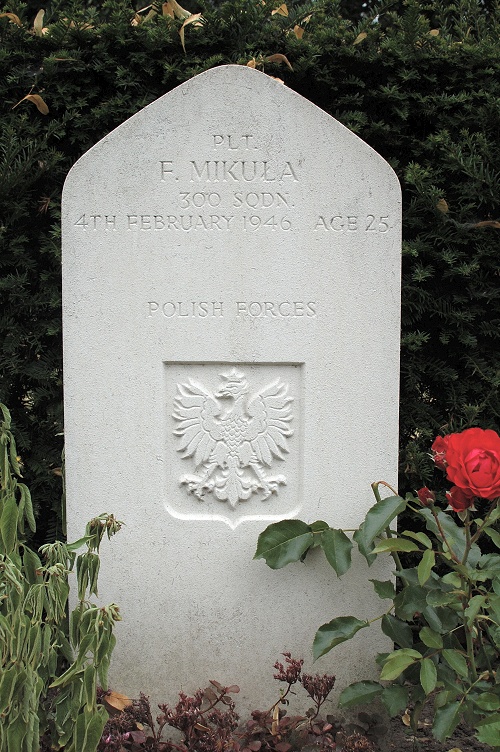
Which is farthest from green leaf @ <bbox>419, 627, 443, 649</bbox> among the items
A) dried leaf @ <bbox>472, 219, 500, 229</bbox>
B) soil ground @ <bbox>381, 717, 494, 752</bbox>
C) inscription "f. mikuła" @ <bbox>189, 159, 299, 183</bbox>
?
dried leaf @ <bbox>472, 219, 500, 229</bbox>

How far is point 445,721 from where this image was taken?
2238mm

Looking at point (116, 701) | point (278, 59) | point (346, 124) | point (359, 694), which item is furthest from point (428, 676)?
point (278, 59)

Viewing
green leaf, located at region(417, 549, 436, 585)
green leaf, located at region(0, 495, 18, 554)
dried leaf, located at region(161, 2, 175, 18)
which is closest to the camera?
green leaf, located at region(0, 495, 18, 554)

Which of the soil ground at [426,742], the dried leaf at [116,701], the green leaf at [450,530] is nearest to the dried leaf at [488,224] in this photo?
the green leaf at [450,530]

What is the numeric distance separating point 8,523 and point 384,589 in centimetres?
122

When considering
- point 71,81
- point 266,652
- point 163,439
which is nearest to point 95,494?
point 163,439

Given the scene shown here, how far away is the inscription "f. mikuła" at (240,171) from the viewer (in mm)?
2600

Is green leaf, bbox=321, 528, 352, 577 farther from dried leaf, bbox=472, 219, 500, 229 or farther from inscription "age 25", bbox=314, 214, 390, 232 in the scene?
dried leaf, bbox=472, 219, 500, 229

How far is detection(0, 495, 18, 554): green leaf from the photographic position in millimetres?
2104

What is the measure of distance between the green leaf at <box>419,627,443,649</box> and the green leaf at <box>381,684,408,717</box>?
0.88 ft

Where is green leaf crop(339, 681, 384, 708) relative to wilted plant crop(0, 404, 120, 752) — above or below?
below

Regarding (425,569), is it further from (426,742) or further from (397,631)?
(426,742)

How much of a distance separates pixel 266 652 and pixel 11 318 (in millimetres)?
1774

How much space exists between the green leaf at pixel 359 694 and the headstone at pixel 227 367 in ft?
0.58
